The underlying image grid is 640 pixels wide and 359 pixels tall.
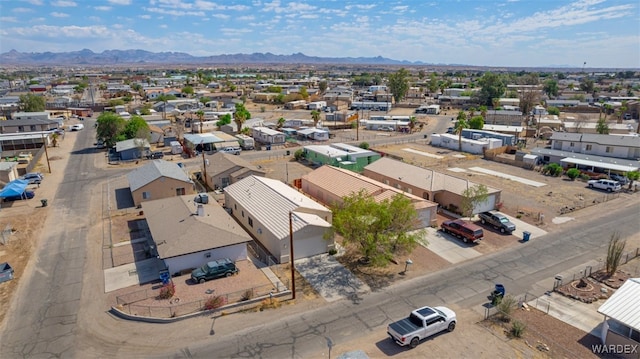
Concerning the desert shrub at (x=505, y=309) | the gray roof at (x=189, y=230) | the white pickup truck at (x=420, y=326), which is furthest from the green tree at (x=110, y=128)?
the desert shrub at (x=505, y=309)

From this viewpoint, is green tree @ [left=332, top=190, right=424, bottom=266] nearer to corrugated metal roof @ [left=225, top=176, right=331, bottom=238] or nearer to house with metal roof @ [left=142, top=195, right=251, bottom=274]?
corrugated metal roof @ [left=225, top=176, right=331, bottom=238]

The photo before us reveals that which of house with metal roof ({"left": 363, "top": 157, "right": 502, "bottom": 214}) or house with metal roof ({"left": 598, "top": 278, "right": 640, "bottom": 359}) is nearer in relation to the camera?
house with metal roof ({"left": 598, "top": 278, "right": 640, "bottom": 359})

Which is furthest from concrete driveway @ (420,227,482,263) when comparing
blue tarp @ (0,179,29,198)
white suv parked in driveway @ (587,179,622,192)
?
blue tarp @ (0,179,29,198)

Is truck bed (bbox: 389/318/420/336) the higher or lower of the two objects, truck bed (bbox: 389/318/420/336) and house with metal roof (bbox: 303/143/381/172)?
the lower

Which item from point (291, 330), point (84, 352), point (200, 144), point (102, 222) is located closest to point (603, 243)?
point (291, 330)

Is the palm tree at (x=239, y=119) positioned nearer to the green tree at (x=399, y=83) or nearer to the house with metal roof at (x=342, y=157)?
the house with metal roof at (x=342, y=157)

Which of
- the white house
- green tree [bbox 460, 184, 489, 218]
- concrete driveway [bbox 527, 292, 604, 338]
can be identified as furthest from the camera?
the white house
